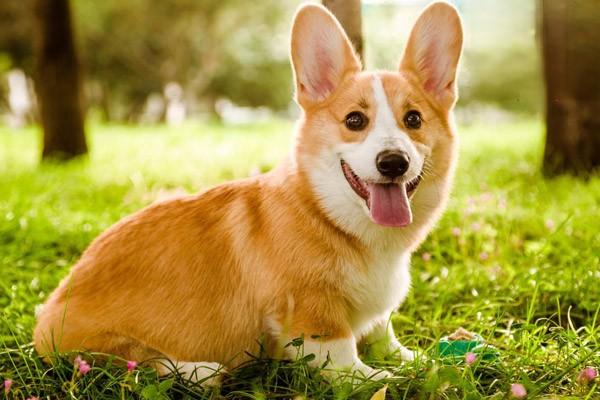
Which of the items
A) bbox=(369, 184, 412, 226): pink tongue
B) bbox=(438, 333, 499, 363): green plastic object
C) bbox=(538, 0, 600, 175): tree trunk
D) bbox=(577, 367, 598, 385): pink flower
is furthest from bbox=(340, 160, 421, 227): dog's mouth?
bbox=(538, 0, 600, 175): tree trunk

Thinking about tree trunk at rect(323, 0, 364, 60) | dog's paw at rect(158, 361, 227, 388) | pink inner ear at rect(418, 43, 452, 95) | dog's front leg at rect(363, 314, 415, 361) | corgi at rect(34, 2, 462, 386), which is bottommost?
dog's front leg at rect(363, 314, 415, 361)

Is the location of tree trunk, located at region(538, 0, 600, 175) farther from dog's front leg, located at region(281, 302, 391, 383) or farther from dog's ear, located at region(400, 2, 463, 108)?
dog's front leg, located at region(281, 302, 391, 383)

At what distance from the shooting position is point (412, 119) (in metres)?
2.51

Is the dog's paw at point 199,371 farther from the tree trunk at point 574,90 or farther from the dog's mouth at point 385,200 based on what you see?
the tree trunk at point 574,90

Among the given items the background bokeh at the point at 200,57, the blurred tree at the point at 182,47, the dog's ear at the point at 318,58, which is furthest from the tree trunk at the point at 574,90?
the blurred tree at the point at 182,47

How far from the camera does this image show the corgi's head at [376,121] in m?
2.38

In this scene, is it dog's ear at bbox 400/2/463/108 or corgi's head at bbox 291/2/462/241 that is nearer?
corgi's head at bbox 291/2/462/241

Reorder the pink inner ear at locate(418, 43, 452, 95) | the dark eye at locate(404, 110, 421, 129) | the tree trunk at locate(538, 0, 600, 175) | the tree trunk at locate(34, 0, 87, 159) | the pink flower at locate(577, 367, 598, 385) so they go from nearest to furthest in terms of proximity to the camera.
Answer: the pink flower at locate(577, 367, 598, 385) → the dark eye at locate(404, 110, 421, 129) → the pink inner ear at locate(418, 43, 452, 95) → the tree trunk at locate(538, 0, 600, 175) → the tree trunk at locate(34, 0, 87, 159)

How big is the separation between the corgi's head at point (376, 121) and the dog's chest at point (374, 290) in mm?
190

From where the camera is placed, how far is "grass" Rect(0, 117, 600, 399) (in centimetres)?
227

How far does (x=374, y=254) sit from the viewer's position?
2.51 meters

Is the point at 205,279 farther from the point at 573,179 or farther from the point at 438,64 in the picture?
the point at 573,179

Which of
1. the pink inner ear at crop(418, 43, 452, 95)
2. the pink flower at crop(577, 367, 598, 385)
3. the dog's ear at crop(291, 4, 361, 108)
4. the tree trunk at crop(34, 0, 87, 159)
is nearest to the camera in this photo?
the pink flower at crop(577, 367, 598, 385)

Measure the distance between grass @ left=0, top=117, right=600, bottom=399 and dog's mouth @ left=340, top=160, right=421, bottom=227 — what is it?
546 mm
